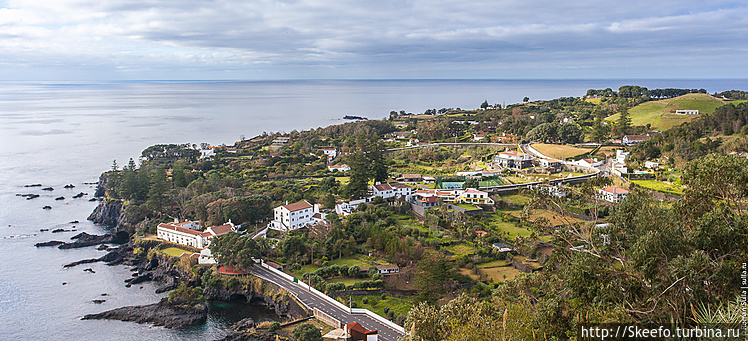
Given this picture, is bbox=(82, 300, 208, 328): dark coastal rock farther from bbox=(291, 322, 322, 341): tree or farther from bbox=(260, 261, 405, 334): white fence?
bbox=(291, 322, 322, 341): tree

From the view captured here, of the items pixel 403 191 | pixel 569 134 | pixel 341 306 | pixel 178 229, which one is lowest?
pixel 341 306

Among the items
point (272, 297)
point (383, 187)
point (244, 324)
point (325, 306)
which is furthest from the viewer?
point (383, 187)

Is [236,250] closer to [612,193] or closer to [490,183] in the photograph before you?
[490,183]

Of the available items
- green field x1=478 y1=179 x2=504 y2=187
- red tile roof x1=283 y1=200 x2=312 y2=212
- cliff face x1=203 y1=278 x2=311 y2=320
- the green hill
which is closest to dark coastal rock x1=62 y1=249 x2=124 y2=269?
cliff face x1=203 y1=278 x2=311 y2=320

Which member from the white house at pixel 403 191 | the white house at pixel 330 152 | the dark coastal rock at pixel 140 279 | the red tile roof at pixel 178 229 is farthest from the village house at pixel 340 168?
the dark coastal rock at pixel 140 279

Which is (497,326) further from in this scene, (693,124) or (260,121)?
(260,121)

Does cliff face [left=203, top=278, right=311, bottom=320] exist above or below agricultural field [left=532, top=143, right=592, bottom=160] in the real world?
below

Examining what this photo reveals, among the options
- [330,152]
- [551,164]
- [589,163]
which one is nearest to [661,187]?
[589,163]
